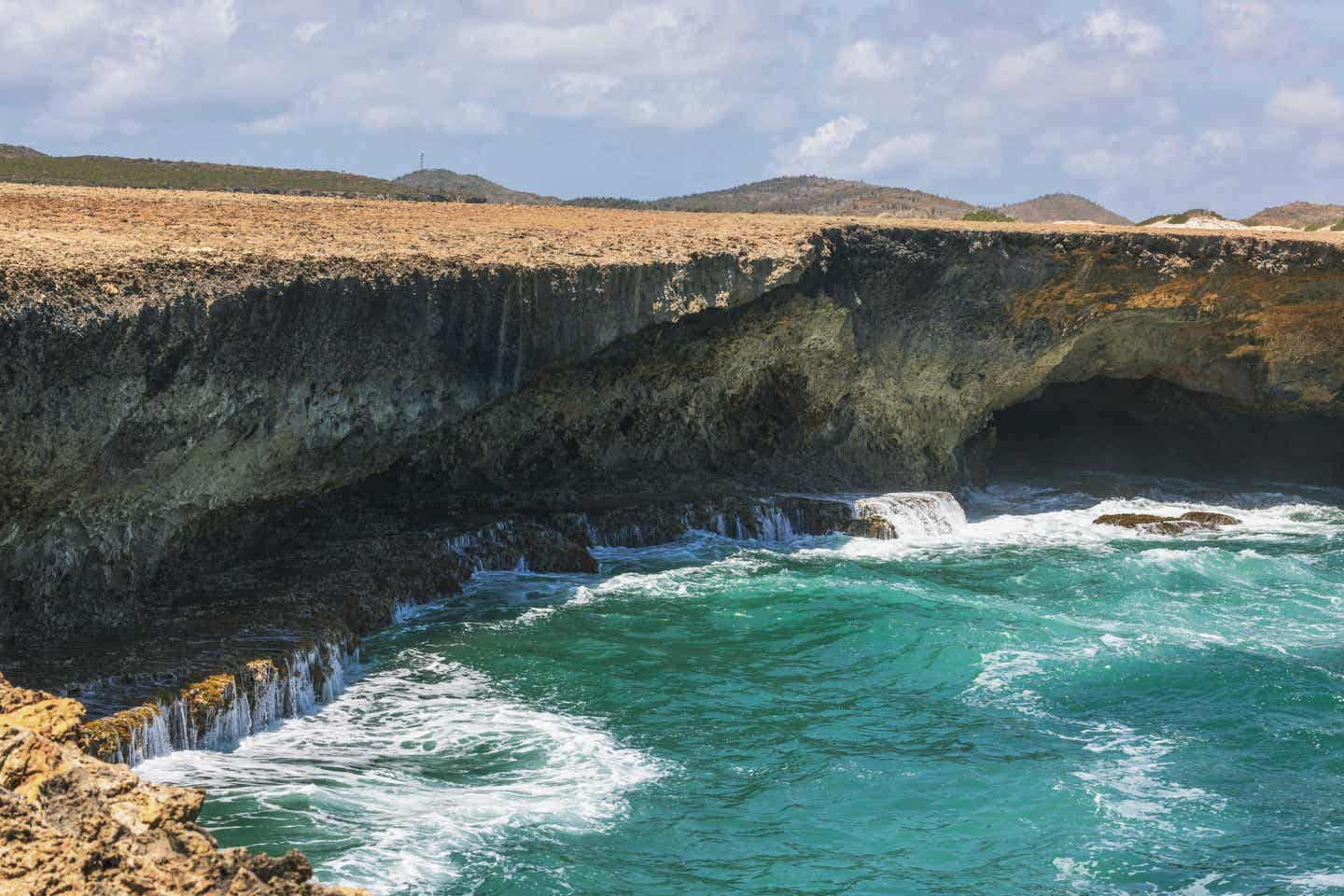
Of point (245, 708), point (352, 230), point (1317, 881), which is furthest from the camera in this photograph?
point (352, 230)

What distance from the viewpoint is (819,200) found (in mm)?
62188

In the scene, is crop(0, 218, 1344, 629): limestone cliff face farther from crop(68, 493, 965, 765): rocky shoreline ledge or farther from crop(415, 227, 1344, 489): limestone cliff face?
crop(68, 493, 965, 765): rocky shoreline ledge

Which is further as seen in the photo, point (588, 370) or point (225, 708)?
point (588, 370)

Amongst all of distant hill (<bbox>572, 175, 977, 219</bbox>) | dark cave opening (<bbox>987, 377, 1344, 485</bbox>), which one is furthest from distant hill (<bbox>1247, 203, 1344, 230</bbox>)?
dark cave opening (<bbox>987, 377, 1344, 485</bbox>)

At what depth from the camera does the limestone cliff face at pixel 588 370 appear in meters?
14.0

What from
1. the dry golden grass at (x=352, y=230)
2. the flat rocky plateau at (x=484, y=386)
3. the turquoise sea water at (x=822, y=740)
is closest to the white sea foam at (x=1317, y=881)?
the turquoise sea water at (x=822, y=740)

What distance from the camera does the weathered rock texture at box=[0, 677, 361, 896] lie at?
256 inches

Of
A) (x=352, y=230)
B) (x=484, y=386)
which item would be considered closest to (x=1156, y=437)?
(x=484, y=386)

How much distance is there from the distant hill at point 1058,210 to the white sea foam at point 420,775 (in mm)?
55244

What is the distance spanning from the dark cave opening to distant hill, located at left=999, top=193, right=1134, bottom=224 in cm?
A: 3125

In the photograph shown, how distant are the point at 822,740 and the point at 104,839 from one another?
25.9ft

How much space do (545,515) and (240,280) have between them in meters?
7.37

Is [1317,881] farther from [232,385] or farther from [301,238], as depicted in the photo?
[301,238]

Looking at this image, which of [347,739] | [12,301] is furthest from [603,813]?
[12,301]
